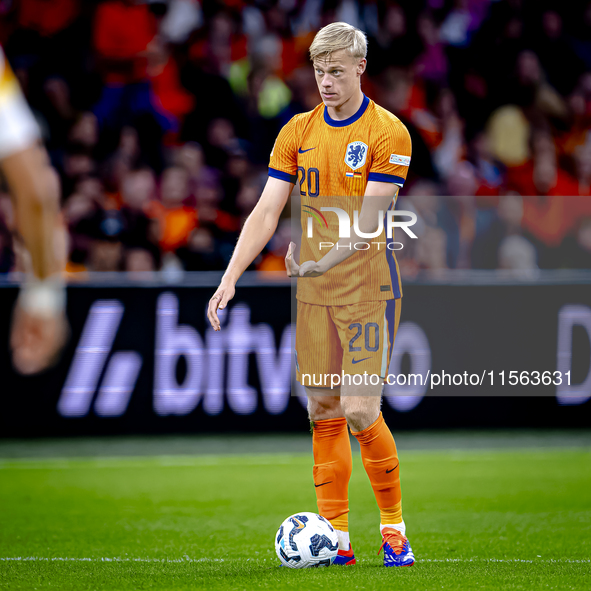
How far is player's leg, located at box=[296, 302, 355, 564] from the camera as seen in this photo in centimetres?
436

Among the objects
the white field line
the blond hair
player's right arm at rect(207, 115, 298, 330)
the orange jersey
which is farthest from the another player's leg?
the blond hair

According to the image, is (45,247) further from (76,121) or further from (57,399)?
(76,121)

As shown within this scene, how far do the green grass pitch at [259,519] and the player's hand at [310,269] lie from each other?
4.19ft

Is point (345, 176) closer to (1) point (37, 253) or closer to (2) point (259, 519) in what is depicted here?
(2) point (259, 519)

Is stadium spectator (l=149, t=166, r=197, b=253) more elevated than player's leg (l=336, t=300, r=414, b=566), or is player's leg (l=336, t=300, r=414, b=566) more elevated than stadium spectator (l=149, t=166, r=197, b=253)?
stadium spectator (l=149, t=166, r=197, b=253)

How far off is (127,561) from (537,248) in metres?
5.02

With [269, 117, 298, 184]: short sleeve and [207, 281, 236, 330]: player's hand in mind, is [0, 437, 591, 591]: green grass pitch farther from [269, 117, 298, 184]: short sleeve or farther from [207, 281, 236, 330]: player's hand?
[269, 117, 298, 184]: short sleeve

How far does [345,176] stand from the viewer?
4270 mm

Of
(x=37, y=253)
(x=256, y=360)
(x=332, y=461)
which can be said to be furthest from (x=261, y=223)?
(x=256, y=360)

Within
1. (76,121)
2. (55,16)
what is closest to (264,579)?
(76,121)

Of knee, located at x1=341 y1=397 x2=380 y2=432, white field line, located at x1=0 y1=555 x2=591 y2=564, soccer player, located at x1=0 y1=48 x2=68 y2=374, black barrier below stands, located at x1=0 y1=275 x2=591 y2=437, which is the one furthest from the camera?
black barrier below stands, located at x1=0 y1=275 x2=591 y2=437

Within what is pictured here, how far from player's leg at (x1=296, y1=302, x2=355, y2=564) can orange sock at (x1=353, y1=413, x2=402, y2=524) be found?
0.56 ft

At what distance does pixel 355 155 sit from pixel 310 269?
1.75 feet

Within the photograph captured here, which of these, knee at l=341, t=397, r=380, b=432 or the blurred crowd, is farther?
the blurred crowd
